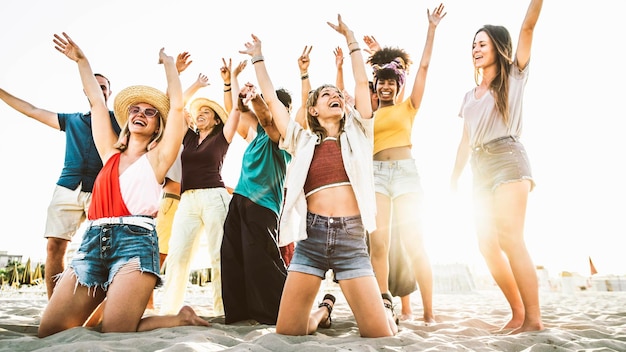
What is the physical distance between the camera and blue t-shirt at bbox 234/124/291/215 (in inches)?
151

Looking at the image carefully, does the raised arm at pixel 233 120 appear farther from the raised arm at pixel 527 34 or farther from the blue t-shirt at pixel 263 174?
the raised arm at pixel 527 34

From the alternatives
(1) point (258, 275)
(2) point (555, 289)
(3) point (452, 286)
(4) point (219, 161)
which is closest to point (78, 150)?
(4) point (219, 161)

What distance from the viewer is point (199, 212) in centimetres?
412

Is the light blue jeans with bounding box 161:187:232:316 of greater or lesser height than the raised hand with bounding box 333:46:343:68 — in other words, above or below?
below

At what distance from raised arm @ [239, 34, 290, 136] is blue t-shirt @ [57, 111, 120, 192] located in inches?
79.6

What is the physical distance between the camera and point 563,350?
7.94 feet

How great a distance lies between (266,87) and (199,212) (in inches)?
66.2

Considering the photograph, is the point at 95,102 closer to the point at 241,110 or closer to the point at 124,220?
the point at 124,220

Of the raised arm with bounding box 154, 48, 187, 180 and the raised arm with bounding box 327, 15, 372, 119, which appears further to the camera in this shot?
the raised arm with bounding box 154, 48, 187, 180

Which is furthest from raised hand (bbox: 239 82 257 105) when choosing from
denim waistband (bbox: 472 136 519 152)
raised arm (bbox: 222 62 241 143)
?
denim waistband (bbox: 472 136 519 152)

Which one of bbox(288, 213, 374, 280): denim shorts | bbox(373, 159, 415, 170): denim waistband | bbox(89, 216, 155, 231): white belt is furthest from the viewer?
bbox(373, 159, 415, 170): denim waistband

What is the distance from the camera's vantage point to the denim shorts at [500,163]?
3.22m

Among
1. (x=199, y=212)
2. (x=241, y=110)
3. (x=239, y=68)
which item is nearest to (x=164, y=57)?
(x=241, y=110)

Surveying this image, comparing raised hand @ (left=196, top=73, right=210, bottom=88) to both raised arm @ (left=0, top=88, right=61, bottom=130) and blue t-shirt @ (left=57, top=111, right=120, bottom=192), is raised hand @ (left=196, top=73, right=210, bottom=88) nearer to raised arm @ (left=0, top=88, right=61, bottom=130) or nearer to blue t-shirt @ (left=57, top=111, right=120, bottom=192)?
blue t-shirt @ (left=57, top=111, right=120, bottom=192)
